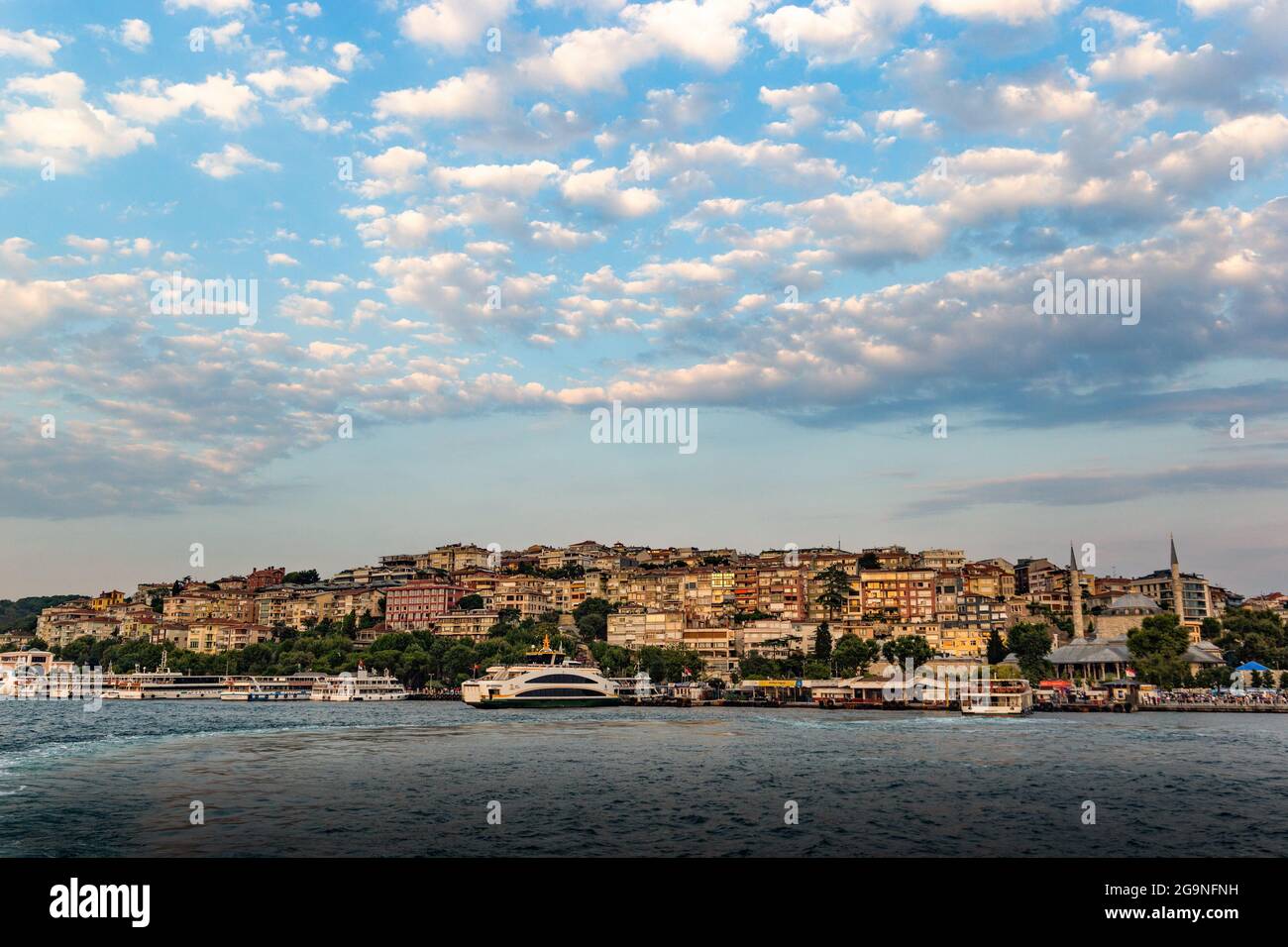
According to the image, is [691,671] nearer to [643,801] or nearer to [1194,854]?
[643,801]

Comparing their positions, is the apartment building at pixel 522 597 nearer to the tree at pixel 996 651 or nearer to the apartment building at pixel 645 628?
the apartment building at pixel 645 628

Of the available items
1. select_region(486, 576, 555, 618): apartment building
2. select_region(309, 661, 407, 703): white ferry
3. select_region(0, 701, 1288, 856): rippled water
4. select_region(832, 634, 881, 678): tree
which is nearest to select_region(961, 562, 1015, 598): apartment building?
select_region(832, 634, 881, 678): tree

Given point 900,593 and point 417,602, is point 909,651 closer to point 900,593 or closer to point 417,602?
point 900,593

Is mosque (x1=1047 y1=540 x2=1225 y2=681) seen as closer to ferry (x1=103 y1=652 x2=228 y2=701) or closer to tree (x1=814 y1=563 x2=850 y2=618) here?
tree (x1=814 y1=563 x2=850 y2=618)

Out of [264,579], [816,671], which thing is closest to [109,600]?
[264,579]

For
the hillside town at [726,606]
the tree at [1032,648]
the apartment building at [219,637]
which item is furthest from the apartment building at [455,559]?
the tree at [1032,648]

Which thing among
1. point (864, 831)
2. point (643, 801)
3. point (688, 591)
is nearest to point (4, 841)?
point (643, 801)
